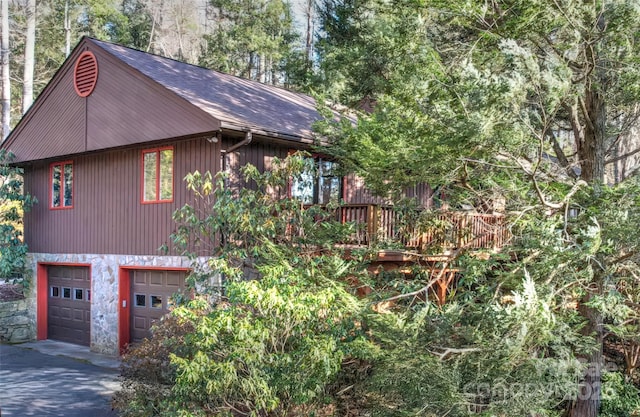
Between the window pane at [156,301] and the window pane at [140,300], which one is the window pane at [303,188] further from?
the window pane at [140,300]

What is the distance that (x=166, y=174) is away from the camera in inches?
474

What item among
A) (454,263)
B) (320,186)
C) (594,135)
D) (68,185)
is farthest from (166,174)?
(594,135)

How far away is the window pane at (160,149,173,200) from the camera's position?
469 inches

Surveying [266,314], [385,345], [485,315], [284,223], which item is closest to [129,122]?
[284,223]

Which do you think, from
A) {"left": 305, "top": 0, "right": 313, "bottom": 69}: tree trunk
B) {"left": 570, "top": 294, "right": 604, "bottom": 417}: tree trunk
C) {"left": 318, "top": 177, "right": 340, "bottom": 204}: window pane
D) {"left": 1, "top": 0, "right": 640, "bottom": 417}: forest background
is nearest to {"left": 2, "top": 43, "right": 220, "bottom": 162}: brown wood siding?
{"left": 1, "top": 0, "right": 640, "bottom": 417}: forest background

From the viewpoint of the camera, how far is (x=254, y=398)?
262 inches

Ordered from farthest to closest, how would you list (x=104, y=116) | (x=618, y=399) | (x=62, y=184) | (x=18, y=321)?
(x=18, y=321) < (x=62, y=184) < (x=104, y=116) < (x=618, y=399)

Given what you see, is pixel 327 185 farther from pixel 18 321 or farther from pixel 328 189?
pixel 18 321

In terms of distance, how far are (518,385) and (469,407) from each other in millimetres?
653

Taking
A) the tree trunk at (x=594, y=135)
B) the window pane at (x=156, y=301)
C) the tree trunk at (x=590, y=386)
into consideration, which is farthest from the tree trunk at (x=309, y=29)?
the tree trunk at (x=590, y=386)

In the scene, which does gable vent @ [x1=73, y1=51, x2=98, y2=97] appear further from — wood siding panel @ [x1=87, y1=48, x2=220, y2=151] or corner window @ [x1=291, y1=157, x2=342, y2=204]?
corner window @ [x1=291, y1=157, x2=342, y2=204]

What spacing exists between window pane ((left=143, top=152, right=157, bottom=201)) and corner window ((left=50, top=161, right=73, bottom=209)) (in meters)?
3.12

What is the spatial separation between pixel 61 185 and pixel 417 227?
10.1 metres

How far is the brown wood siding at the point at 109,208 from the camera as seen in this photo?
38.2 feet
